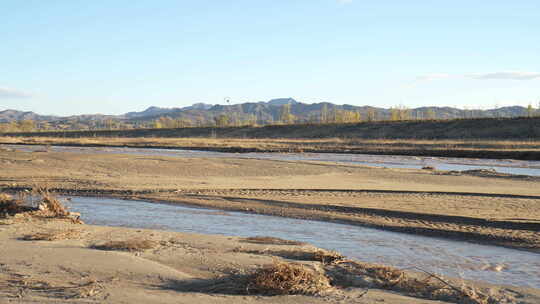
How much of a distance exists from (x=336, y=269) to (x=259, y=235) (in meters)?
3.79

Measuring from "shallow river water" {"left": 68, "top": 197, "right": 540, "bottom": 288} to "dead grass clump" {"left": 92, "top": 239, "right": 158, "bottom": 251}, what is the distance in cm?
251

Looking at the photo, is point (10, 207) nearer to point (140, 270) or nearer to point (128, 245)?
point (128, 245)

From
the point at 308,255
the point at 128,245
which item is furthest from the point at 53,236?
the point at 308,255

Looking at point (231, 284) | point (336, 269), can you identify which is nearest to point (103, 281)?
point (231, 284)

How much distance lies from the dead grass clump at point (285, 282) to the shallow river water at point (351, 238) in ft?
8.36

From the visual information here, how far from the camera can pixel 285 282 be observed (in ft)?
24.0

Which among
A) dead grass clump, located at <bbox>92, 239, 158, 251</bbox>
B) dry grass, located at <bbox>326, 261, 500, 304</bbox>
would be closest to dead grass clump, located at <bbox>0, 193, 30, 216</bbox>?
dead grass clump, located at <bbox>92, 239, 158, 251</bbox>

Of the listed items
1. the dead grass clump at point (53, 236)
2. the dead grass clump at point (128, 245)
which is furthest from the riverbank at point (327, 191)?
the dead grass clump at point (53, 236)

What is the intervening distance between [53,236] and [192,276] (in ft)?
11.5

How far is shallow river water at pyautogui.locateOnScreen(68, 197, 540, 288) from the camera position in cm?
934

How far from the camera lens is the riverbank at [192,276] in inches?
278

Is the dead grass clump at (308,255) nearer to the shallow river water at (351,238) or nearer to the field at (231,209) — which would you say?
the field at (231,209)

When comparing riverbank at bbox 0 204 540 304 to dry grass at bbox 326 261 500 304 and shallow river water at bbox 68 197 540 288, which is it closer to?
dry grass at bbox 326 261 500 304

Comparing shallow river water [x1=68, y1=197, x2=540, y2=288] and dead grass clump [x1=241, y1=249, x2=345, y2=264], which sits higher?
dead grass clump [x1=241, y1=249, x2=345, y2=264]
